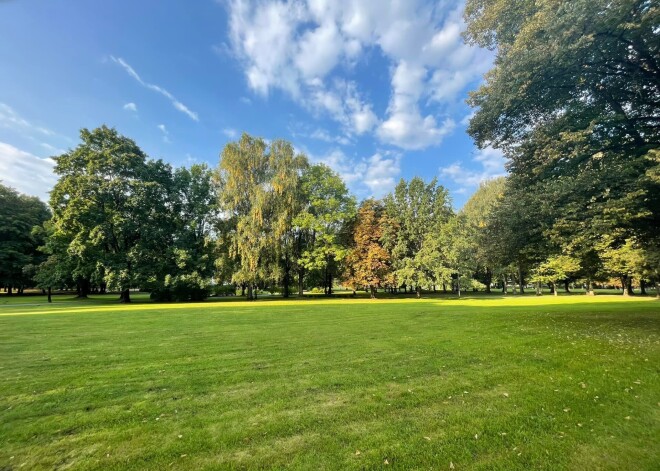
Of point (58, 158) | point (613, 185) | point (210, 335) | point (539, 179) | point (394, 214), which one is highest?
point (58, 158)

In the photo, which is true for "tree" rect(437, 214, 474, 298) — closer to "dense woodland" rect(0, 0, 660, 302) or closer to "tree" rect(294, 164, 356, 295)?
"dense woodland" rect(0, 0, 660, 302)

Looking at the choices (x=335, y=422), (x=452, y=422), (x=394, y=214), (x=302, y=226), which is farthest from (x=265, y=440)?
(x=394, y=214)

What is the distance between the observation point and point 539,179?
42.5 ft

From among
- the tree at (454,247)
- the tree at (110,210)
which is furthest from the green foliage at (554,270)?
the tree at (110,210)

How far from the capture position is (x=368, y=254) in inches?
1518

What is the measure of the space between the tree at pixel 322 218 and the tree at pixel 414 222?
6.36 metres

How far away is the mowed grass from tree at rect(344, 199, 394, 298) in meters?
28.7

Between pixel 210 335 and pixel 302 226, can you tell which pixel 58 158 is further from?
pixel 210 335

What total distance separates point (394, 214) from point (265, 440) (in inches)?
1575

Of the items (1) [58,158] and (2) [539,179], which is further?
(1) [58,158]

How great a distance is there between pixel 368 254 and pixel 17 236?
167 feet

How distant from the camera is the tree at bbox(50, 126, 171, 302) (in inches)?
1272

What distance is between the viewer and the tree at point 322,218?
37.0 m

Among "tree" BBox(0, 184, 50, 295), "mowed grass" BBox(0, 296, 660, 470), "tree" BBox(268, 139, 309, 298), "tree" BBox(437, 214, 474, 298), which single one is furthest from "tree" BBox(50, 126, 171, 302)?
"tree" BBox(437, 214, 474, 298)
